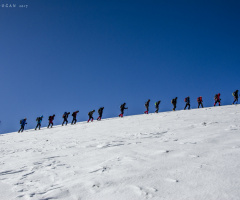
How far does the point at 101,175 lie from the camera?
3334 millimetres

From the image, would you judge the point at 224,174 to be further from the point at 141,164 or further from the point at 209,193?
the point at 141,164

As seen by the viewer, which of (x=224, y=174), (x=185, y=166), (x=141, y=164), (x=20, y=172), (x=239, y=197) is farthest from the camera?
(x=20, y=172)

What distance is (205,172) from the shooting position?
2889 mm

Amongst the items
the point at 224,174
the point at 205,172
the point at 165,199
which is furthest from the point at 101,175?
the point at 224,174

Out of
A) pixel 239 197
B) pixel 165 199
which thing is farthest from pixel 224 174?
pixel 165 199

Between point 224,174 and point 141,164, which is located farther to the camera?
point 141,164

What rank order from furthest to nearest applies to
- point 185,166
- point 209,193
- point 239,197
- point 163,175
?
point 185,166
point 163,175
point 209,193
point 239,197

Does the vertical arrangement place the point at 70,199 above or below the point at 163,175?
below

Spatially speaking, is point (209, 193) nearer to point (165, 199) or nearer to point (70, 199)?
point (165, 199)

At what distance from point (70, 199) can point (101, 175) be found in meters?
0.86

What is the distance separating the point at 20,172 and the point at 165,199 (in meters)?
3.69

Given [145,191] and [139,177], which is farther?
[139,177]

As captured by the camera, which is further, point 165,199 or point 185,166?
point 185,166

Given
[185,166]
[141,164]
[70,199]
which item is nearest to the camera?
[70,199]
